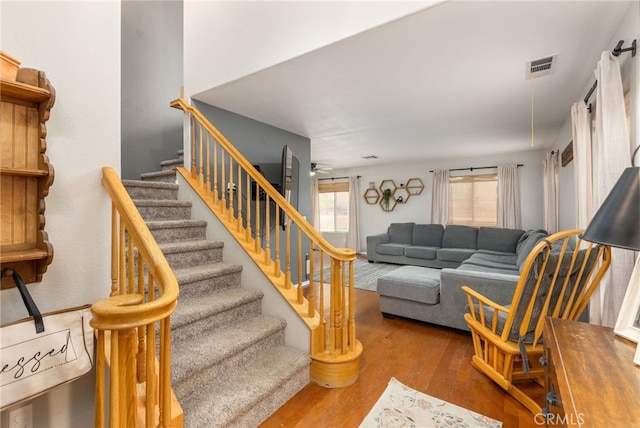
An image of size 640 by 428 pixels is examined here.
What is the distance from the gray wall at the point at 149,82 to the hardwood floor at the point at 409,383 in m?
3.37

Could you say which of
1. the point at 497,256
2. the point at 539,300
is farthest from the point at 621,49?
the point at 497,256

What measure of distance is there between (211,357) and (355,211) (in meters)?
6.19

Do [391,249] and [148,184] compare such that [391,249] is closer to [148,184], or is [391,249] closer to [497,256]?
[497,256]

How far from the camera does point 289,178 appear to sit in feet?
10.5

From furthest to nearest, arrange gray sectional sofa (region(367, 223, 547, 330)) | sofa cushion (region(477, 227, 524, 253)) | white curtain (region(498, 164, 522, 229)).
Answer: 1. white curtain (region(498, 164, 522, 229))
2. sofa cushion (region(477, 227, 524, 253))
3. gray sectional sofa (region(367, 223, 547, 330))

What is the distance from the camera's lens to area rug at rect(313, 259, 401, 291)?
4602 millimetres

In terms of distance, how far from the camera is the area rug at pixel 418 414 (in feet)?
5.34

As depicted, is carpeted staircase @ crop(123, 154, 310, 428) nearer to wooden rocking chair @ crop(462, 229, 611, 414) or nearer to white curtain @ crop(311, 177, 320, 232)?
wooden rocking chair @ crop(462, 229, 611, 414)

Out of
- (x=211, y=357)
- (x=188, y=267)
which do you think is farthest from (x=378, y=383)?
(x=188, y=267)

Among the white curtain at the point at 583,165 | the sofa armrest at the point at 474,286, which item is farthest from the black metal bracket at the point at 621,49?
the sofa armrest at the point at 474,286

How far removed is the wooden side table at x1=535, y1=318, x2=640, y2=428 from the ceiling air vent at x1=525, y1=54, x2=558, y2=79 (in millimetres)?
1985

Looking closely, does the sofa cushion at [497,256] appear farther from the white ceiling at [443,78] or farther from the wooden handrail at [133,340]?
the wooden handrail at [133,340]

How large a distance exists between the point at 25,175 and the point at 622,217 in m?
2.15

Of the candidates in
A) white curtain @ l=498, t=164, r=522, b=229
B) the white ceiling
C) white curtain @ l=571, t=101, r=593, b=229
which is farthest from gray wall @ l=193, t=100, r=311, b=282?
white curtain @ l=498, t=164, r=522, b=229
